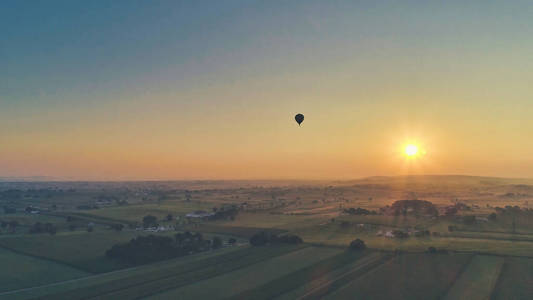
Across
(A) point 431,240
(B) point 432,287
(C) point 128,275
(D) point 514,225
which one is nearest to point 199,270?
(C) point 128,275

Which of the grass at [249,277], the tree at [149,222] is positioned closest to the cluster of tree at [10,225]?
the tree at [149,222]

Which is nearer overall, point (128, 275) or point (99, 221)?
point (128, 275)

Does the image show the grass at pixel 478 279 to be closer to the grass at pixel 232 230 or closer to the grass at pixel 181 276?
the grass at pixel 181 276

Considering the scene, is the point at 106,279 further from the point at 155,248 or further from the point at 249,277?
the point at 249,277

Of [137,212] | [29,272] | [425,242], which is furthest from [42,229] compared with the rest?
[425,242]

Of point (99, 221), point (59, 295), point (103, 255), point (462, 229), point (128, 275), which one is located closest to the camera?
point (59, 295)

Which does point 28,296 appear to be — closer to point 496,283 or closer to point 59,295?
point 59,295

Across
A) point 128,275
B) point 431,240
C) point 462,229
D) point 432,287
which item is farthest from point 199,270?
point 462,229

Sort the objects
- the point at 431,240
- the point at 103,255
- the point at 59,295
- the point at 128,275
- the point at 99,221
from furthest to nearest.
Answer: the point at 99,221, the point at 431,240, the point at 103,255, the point at 128,275, the point at 59,295
